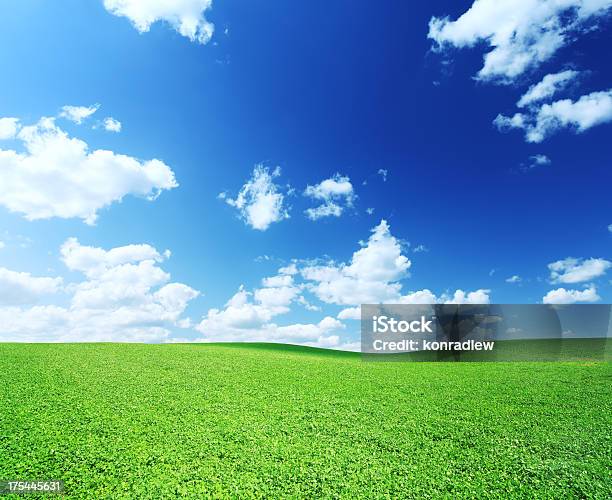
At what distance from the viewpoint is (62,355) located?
17.4m

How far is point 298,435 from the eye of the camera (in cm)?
864

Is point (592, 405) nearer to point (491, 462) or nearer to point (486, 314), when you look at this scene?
point (491, 462)

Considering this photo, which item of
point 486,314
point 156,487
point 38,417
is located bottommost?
point 156,487

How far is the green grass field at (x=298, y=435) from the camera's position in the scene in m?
6.89

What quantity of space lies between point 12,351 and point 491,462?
1928 cm

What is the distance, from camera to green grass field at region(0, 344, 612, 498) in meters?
6.89

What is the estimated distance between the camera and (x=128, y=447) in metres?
7.87

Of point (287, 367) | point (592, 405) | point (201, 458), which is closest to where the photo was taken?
point (201, 458)

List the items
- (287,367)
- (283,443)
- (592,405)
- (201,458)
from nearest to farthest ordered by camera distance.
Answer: (201,458) → (283,443) → (592,405) → (287,367)

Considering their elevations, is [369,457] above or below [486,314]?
below

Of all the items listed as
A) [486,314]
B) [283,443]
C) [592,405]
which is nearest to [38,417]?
[283,443]

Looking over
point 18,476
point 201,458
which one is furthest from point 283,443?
point 18,476

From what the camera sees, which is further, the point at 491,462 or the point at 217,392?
the point at 217,392

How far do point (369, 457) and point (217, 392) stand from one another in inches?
214
